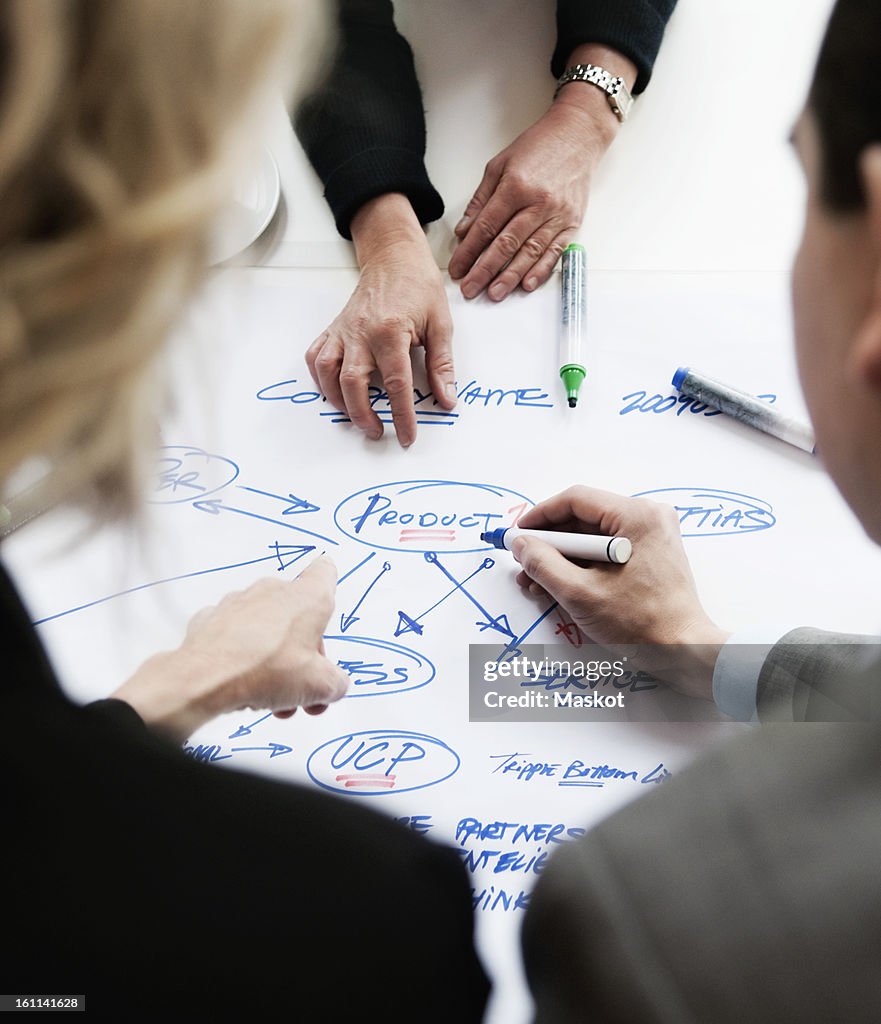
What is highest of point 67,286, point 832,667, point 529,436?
point 67,286

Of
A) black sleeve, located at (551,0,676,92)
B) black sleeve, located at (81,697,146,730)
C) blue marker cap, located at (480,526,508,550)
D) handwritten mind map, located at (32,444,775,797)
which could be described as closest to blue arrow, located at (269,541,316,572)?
handwritten mind map, located at (32,444,775,797)

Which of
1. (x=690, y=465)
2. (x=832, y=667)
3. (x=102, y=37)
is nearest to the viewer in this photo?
(x=102, y=37)

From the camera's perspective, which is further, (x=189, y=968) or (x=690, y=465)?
(x=690, y=465)

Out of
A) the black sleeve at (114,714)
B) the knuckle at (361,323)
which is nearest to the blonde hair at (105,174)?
the black sleeve at (114,714)

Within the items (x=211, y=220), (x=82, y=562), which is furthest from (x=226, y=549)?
(x=211, y=220)

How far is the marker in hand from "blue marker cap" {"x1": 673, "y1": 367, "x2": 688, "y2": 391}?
0.14 m

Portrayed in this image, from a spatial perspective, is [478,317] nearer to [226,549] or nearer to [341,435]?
[341,435]

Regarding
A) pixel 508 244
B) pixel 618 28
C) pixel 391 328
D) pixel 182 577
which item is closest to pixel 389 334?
pixel 391 328

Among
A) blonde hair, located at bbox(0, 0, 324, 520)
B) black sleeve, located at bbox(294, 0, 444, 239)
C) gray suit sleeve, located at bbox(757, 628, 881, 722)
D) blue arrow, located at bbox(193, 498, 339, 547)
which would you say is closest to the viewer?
blonde hair, located at bbox(0, 0, 324, 520)

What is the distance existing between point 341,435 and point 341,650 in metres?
0.16

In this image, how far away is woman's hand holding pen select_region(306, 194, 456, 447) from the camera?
0.63 meters

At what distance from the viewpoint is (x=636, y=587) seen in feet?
A: 1.81

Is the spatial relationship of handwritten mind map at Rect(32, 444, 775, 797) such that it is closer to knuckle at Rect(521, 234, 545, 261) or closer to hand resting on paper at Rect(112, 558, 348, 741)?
hand resting on paper at Rect(112, 558, 348, 741)

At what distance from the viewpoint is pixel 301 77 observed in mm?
362
